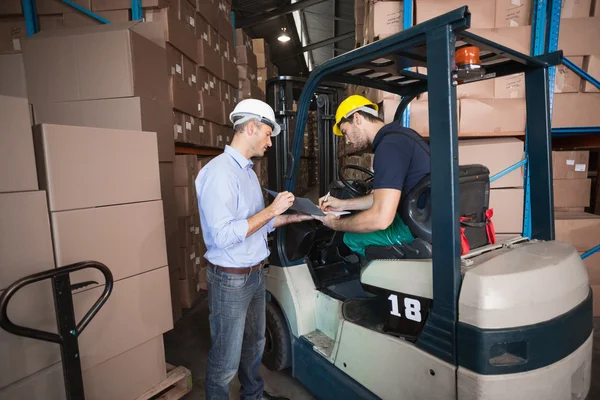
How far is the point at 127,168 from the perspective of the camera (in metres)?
1.94

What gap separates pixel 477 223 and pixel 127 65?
2.82m

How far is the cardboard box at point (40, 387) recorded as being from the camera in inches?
57.2


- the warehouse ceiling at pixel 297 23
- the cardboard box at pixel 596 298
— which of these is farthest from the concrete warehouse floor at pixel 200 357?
the warehouse ceiling at pixel 297 23

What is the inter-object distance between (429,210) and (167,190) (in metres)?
2.62

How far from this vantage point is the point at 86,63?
2.78 m

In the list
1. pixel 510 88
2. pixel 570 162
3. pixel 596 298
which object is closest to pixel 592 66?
pixel 510 88

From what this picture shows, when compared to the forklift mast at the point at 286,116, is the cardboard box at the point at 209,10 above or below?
above

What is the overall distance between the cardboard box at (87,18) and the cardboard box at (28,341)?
9.33 feet

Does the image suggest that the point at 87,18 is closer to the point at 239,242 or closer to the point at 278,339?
the point at 239,242

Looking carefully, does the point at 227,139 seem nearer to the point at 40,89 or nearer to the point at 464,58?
the point at 40,89

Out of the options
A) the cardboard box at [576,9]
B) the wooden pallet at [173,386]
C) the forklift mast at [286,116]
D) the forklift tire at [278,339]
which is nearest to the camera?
the wooden pallet at [173,386]

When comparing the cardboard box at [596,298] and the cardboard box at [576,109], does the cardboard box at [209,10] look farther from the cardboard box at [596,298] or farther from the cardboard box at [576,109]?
the cardboard box at [596,298]

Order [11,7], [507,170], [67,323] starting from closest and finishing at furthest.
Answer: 1. [67,323]
2. [507,170]
3. [11,7]

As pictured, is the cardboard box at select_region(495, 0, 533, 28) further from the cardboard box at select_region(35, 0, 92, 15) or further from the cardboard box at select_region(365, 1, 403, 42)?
the cardboard box at select_region(35, 0, 92, 15)
